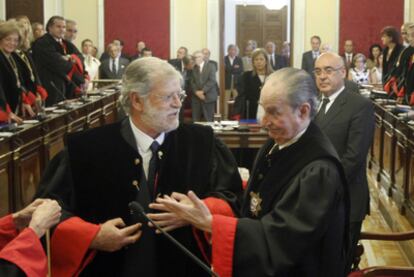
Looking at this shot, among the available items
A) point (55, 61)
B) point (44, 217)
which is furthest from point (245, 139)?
point (44, 217)

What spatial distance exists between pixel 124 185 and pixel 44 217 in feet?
1.50

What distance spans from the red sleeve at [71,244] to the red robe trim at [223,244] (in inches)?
18.1

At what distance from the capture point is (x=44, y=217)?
7.27 feet

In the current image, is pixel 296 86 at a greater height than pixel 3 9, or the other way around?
pixel 3 9

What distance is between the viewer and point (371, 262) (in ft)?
18.5

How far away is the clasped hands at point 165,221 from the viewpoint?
2.35 metres

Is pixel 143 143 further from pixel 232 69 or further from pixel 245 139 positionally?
pixel 232 69

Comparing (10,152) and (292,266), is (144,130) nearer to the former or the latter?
(292,266)

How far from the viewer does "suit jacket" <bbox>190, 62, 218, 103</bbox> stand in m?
13.0

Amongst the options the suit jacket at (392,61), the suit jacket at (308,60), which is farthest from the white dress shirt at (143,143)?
the suit jacket at (308,60)

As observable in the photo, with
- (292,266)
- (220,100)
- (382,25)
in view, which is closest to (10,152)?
(292,266)

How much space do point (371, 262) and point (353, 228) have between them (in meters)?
1.76

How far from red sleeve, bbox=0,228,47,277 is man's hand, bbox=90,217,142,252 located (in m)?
0.39

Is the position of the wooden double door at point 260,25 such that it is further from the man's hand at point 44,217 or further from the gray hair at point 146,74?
the man's hand at point 44,217
